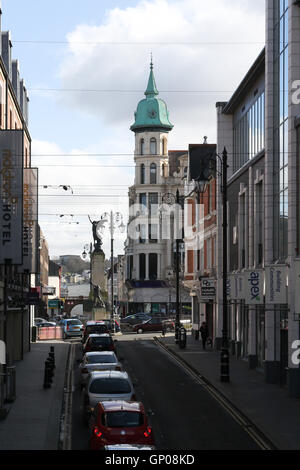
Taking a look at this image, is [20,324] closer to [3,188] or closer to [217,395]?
[3,188]

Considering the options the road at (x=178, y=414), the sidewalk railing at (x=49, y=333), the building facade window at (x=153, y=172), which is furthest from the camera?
the building facade window at (x=153, y=172)

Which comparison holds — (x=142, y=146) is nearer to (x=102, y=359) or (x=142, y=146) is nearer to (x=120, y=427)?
(x=102, y=359)

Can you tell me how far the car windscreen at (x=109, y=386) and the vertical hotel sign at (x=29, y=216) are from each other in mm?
19014

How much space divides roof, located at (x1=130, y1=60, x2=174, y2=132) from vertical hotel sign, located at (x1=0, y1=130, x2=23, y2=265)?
6610 centimetres

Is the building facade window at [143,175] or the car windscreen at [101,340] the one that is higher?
the building facade window at [143,175]

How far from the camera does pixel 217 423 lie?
83.9 feet

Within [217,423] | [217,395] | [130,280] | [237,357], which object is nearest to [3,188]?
[217,395]

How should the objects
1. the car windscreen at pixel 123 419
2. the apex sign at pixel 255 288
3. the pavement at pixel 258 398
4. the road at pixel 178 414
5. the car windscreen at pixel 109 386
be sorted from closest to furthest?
the car windscreen at pixel 123 419 < the road at pixel 178 414 < the pavement at pixel 258 398 < the car windscreen at pixel 109 386 < the apex sign at pixel 255 288

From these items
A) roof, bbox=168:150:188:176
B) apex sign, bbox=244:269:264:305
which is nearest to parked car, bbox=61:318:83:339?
apex sign, bbox=244:269:264:305

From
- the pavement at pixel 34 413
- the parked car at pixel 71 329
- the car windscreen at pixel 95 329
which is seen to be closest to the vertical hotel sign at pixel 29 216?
the pavement at pixel 34 413

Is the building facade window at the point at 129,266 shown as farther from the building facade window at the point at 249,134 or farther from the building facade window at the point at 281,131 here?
the building facade window at the point at 281,131

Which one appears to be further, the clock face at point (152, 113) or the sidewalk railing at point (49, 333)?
the clock face at point (152, 113)

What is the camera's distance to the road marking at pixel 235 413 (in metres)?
22.8

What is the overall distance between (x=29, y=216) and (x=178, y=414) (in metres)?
22.2
